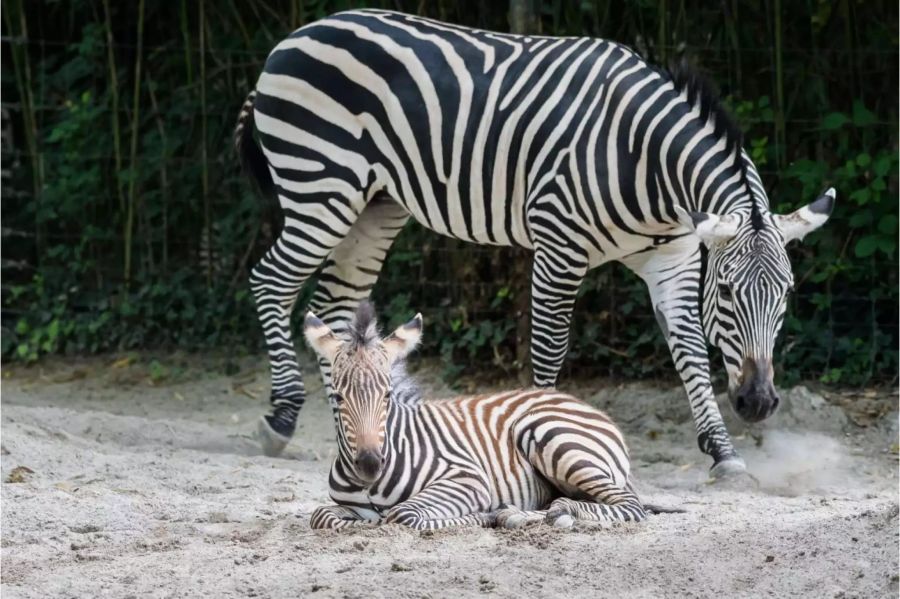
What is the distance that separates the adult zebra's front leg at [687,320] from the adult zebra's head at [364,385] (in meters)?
→ 2.18

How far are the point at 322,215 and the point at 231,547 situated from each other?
2914mm

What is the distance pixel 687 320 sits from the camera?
691 centimetres

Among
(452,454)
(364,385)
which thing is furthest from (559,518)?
(364,385)

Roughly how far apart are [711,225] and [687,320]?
46.3 inches

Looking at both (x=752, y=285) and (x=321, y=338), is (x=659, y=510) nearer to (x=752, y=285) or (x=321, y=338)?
(x=752, y=285)

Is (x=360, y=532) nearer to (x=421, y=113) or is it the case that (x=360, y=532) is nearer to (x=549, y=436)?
(x=549, y=436)

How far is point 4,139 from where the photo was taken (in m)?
11.0

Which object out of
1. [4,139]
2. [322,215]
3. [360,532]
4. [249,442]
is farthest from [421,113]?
[4,139]

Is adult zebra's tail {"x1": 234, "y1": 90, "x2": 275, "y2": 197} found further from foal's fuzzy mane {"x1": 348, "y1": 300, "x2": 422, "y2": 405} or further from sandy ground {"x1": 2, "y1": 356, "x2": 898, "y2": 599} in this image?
foal's fuzzy mane {"x1": 348, "y1": 300, "x2": 422, "y2": 405}

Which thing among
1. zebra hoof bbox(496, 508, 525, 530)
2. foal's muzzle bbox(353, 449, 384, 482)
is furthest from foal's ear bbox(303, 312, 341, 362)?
zebra hoof bbox(496, 508, 525, 530)

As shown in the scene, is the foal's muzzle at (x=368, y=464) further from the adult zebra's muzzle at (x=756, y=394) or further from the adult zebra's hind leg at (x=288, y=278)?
the adult zebra's hind leg at (x=288, y=278)

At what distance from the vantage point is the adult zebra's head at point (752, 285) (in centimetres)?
575

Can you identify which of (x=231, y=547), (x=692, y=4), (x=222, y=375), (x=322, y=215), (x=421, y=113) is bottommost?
(x=222, y=375)

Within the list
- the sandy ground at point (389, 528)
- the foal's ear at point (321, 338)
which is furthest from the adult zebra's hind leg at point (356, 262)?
the foal's ear at point (321, 338)
